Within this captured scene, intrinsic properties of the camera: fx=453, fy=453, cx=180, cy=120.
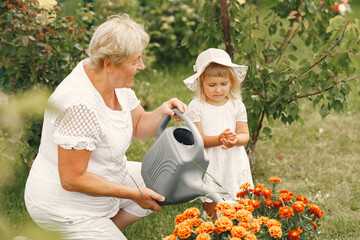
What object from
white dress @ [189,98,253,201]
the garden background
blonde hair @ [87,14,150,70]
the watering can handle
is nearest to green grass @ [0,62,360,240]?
the garden background

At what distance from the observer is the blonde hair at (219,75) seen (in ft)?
7.93

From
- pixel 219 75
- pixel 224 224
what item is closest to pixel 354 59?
pixel 219 75

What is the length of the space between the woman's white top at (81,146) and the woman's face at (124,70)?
105 mm

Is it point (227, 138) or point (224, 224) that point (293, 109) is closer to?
point (227, 138)

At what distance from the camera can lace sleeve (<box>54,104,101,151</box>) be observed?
72.9 inches

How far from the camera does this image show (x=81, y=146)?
188 cm

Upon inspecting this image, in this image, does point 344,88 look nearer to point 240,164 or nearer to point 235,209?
point 240,164

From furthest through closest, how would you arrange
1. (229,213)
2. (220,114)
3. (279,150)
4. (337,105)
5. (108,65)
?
(279,150)
(337,105)
(220,114)
(108,65)
(229,213)

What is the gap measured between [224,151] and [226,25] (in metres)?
0.94

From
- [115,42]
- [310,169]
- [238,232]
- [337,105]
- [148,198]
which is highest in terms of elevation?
[115,42]

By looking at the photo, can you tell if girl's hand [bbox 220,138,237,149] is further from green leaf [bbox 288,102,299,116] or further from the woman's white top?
green leaf [bbox 288,102,299,116]

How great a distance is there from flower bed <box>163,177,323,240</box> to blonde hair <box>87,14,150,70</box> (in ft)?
2.37

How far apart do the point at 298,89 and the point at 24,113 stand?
245cm

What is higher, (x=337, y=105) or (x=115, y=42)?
(x=115, y=42)
